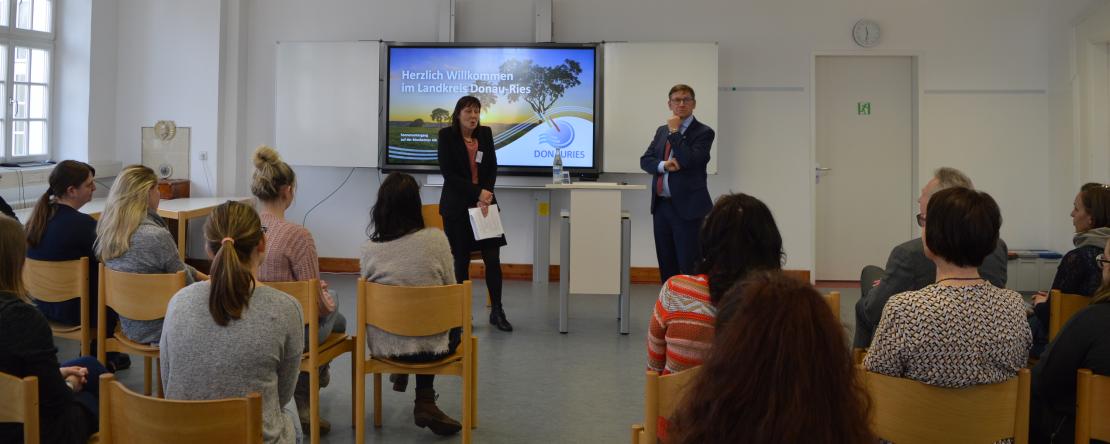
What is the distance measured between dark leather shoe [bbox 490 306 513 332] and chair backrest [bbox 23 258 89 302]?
2562 millimetres

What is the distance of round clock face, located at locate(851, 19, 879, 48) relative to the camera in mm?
7719

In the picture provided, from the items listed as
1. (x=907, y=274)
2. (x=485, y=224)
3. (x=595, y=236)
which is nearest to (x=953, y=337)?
(x=907, y=274)

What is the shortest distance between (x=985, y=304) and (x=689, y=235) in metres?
3.39

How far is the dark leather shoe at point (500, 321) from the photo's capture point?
5805 millimetres

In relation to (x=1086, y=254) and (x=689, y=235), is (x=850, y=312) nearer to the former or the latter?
(x=689, y=235)

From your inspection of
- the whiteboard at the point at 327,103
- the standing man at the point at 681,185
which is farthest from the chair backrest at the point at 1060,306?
the whiteboard at the point at 327,103

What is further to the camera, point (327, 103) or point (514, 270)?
point (514, 270)

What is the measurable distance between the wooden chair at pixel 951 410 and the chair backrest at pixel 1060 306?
1.20m

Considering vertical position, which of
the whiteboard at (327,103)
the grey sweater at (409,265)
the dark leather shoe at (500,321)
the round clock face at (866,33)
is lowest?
the dark leather shoe at (500,321)

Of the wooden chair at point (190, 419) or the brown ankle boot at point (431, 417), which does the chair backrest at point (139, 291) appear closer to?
the brown ankle boot at point (431, 417)

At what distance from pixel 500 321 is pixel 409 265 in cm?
234

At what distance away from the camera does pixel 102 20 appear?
764 cm

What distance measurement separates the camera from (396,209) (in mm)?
3562

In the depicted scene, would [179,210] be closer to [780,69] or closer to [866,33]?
[780,69]
